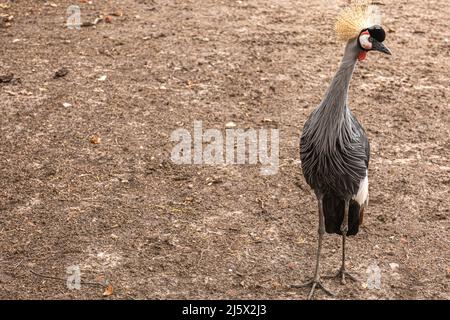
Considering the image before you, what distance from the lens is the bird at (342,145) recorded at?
4.52 metres

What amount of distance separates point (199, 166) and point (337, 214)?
5.81 feet

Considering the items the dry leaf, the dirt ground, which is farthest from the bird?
the dry leaf

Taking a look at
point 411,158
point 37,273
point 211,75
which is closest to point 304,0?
point 211,75

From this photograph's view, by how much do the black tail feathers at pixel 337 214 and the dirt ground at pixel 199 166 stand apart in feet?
1.00

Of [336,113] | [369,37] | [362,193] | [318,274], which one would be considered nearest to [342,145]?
[336,113]

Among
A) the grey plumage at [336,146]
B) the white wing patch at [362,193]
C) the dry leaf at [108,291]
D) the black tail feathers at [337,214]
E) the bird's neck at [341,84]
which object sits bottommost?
the dry leaf at [108,291]

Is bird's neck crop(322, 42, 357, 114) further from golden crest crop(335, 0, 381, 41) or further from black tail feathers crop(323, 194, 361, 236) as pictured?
black tail feathers crop(323, 194, 361, 236)

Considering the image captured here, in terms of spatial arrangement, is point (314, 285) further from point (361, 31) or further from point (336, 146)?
point (361, 31)

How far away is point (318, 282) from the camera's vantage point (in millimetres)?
A: 4926

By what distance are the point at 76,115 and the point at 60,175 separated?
45.3 inches

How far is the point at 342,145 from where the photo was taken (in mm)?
4695

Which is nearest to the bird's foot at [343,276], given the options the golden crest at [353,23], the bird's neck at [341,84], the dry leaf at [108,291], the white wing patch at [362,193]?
the white wing patch at [362,193]

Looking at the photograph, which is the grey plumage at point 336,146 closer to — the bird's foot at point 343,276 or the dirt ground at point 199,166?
the bird's foot at point 343,276

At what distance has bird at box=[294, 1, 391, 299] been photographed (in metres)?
4.52
